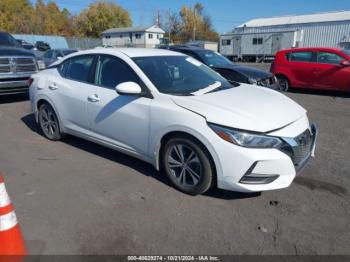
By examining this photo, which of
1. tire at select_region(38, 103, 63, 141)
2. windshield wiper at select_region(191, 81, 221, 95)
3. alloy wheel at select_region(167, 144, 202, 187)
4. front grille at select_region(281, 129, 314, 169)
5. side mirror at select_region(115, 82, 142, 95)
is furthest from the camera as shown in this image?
tire at select_region(38, 103, 63, 141)

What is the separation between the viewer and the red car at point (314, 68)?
31.4ft

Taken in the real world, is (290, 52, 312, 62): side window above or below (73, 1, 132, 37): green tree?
below

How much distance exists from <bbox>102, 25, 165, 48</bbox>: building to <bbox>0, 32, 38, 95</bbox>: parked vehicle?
54056 millimetres

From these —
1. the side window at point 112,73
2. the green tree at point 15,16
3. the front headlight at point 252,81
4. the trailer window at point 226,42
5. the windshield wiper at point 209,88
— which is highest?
the green tree at point 15,16

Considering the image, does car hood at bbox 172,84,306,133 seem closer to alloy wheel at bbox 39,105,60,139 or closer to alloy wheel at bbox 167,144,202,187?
alloy wheel at bbox 167,144,202,187

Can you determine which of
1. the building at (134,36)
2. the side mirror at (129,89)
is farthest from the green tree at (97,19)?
the side mirror at (129,89)

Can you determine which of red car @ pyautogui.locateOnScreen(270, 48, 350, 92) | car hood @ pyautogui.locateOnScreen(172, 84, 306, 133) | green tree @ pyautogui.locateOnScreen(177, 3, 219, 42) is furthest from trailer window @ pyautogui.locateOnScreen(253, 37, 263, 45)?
green tree @ pyautogui.locateOnScreen(177, 3, 219, 42)

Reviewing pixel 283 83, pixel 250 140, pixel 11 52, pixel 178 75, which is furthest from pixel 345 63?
pixel 11 52

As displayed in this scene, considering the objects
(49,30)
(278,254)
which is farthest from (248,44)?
(49,30)

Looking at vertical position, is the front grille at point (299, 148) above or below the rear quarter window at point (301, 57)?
below

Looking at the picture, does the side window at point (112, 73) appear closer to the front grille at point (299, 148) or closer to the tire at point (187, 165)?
the tire at point (187, 165)

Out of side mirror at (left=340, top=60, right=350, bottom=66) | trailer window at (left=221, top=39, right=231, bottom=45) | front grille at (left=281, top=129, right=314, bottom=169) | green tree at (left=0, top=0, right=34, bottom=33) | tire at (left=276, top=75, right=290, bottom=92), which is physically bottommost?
tire at (left=276, top=75, right=290, bottom=92)

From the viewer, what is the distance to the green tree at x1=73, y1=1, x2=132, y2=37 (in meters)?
71.8

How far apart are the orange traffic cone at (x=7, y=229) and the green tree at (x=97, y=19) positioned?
76550mm
